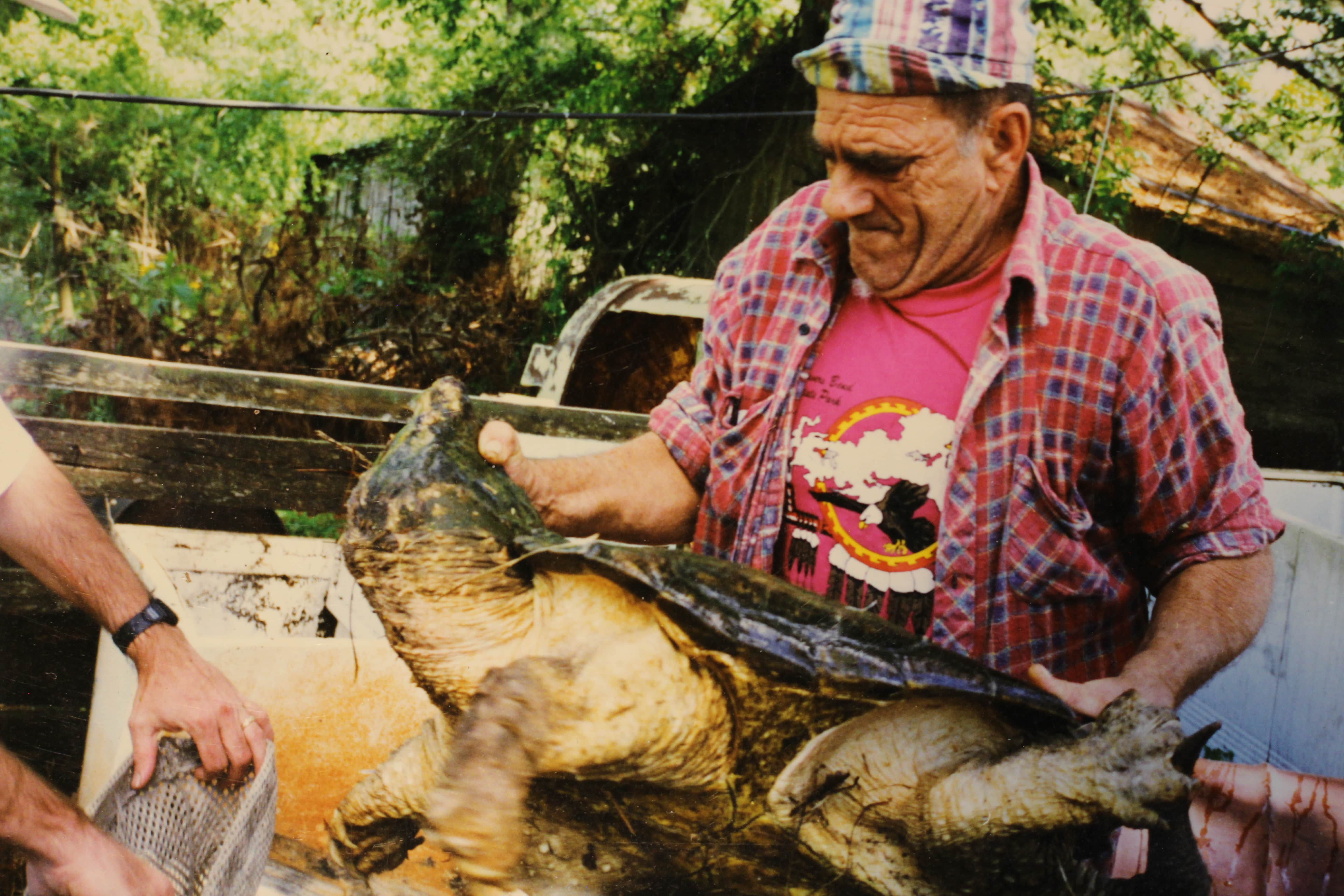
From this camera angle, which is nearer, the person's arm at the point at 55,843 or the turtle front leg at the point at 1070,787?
the turtle front leg at the point at 1070,787

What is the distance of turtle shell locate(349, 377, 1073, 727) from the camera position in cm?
53

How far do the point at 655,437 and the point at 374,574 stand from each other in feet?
1.41

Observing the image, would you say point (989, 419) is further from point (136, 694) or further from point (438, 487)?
point (136, 694)

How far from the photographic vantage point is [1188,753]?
485 mm

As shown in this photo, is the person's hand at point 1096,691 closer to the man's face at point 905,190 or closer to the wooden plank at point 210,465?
the man's face at point 905,190

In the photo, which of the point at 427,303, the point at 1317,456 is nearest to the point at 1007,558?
the point at 427,303

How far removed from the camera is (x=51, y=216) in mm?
1135

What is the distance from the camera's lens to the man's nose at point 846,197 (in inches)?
26.9

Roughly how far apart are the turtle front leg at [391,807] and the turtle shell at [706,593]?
0.21 m

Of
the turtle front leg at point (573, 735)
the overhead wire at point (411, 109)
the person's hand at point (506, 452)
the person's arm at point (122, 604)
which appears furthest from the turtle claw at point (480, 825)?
the overhead wire at point (411, 109)

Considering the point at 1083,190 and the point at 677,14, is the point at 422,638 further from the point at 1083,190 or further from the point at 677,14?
the point at 677,14

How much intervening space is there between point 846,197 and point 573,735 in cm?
49

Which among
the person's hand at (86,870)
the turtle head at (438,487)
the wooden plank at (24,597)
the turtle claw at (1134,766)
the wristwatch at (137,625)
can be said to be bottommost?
the person's hand at (86,870)

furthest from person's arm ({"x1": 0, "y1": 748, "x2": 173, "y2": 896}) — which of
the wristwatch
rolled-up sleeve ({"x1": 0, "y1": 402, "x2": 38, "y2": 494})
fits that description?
rolled-up sleeve ({"x1": 0, "y1": 402, "x2": 38, "y2": 494})
